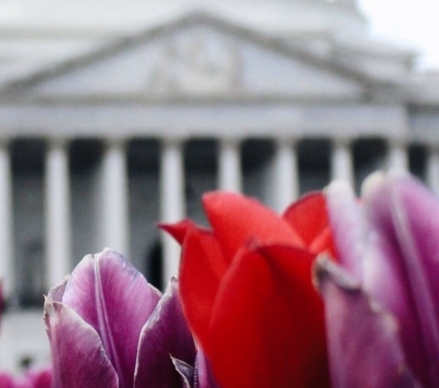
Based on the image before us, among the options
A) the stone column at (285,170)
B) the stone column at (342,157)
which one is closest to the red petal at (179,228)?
the stone column at (285,170)

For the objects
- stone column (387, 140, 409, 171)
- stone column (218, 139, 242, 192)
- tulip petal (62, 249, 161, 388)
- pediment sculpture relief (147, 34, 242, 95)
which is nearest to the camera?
tulip petal (62, 249, 161, 388)

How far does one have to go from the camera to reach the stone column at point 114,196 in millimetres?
31812

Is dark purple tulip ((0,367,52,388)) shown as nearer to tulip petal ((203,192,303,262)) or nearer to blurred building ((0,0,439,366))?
tulip petal ((203,192,303,262))

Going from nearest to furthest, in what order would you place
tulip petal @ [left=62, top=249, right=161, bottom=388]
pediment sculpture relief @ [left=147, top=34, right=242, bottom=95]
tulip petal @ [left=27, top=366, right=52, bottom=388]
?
tulip petal @ [left=62, top=249, right=161, bottom=388] < tulip petal @ [left=27, top=366, right=52, bottom=388] < pediment sculpture relief @ [left=147, top=34, right=242, bottom=95]

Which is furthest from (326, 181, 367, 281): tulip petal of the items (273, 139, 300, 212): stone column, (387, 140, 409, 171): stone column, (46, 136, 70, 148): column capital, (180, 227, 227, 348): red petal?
(387, 140, 409, 171): stone column

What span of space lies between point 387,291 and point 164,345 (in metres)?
0.27

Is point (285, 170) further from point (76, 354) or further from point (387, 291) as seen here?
point (387, 291)

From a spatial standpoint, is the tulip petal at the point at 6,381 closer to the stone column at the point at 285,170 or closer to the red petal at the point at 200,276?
the red petal at the point at 200,276

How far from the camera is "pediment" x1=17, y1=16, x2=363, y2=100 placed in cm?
3198

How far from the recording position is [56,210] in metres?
31.6

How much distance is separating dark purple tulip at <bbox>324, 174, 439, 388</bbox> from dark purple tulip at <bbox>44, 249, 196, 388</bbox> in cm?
22

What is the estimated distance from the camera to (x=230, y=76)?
32781 mm

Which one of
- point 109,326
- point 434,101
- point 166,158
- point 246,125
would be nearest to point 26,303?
point 166,158

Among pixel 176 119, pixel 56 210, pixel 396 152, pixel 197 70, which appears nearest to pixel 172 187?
pixel 176 119
